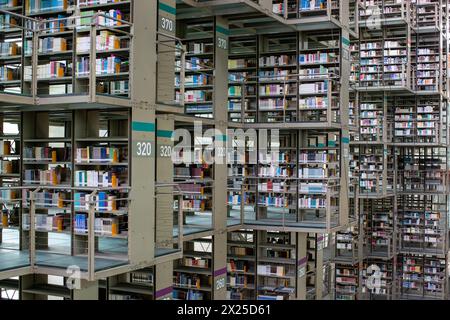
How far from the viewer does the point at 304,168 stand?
8.88m

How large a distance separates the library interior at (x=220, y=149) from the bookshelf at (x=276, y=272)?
0.04 metres

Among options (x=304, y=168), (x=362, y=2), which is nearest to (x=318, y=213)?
(x=304, y=168)

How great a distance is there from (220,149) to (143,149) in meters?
2.50

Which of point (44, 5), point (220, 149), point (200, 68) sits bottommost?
point (220, 149)

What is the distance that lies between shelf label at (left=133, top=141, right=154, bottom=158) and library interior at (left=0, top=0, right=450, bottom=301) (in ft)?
0.07

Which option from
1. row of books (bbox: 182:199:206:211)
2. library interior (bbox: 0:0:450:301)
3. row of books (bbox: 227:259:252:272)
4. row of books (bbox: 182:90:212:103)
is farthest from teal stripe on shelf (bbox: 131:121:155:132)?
row of books (bbox: 227:259:252:272)

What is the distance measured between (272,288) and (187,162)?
8.51 feet

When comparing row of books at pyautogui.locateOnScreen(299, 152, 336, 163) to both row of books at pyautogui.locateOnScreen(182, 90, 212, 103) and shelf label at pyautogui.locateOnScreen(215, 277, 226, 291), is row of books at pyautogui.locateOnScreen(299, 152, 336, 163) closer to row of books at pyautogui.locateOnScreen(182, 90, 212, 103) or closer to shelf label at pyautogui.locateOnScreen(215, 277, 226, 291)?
row of books at pyautogui.locateOnScreen(182, 90, 212, 103)

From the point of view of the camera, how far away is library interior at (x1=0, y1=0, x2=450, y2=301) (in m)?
5.71

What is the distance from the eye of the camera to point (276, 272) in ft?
30.0

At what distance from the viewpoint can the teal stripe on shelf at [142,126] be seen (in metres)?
5.60

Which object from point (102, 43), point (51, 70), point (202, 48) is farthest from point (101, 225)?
point (202, 48)

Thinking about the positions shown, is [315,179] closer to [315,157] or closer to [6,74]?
[315,157]

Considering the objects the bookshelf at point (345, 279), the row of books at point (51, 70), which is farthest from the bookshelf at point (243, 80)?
the bookshelf at point (345, 279)
